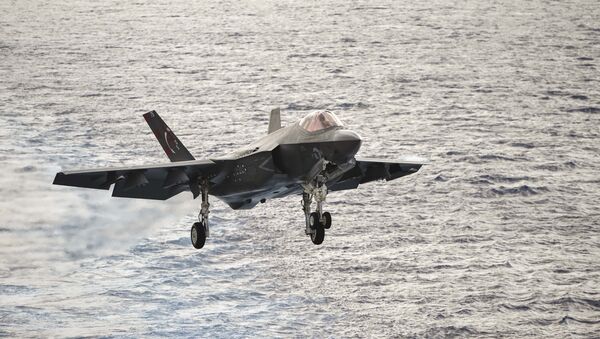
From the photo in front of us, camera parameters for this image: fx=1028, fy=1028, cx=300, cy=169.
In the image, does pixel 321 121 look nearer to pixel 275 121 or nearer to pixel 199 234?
pixel 199 234

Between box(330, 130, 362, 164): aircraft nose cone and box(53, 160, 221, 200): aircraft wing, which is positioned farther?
box(53, 160, 221, 200): aircraft wing

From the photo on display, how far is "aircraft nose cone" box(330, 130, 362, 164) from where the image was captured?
6078cm

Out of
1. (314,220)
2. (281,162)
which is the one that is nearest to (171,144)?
(281,162)

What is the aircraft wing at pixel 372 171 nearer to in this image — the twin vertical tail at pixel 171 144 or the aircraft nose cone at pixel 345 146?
the aircraft nose cone at pixel 345 146

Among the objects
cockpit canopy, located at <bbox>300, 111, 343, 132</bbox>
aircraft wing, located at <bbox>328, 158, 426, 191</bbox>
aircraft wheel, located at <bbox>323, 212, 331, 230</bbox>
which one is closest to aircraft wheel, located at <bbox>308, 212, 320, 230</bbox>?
Result: aircraft wheel, located at <bbox>323, 212, 331, 230</bbox>

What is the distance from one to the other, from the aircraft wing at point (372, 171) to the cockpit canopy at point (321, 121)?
6968 mm

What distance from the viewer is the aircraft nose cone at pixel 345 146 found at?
6078 cm

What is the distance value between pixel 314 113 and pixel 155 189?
14.8 m

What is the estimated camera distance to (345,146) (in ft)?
201

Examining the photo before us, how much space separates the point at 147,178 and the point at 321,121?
13556 millimetres

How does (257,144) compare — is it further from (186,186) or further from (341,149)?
(341,149)

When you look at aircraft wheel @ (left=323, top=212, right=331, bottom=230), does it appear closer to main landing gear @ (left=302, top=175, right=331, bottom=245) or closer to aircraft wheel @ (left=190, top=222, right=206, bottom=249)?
main landing gear @ (left=302, top=175, right=331, bottom=245)

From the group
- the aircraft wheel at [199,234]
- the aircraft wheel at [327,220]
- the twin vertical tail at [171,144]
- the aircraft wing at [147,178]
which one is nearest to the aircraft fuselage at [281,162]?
the aircraft wing at [147,178]

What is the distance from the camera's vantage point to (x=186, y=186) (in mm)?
71750
